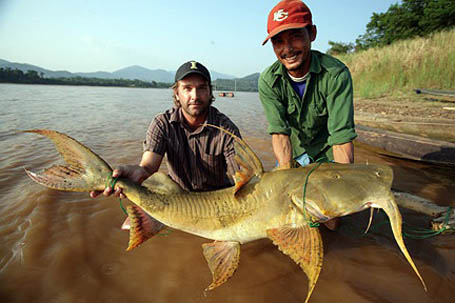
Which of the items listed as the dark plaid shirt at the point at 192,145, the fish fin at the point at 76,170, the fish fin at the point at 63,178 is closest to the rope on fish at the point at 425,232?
the dark plaid shirt at the point at 192,145

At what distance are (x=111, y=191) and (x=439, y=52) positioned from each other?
568 inches

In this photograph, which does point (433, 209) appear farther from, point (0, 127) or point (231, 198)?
point (0, 127)

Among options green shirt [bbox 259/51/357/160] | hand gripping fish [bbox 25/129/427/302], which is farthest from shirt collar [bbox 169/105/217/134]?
hand gripping fish [bbox 25/129/427/302]

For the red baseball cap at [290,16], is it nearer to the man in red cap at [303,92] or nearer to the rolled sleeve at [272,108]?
the man in red cap at [303,92]

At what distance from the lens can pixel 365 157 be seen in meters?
5.54

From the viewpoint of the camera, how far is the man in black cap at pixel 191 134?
2.64 m

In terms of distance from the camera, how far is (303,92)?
2818 mm

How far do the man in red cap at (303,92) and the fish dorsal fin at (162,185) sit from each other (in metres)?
1.05

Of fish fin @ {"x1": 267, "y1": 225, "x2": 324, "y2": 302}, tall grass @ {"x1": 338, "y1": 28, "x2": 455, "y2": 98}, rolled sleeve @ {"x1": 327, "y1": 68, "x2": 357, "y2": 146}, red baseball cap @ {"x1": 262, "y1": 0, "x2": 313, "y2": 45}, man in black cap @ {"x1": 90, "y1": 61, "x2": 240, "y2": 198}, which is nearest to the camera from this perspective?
fish fin @ {"x1": 267, "y1": 225, "x2": 324, "y2": 302}

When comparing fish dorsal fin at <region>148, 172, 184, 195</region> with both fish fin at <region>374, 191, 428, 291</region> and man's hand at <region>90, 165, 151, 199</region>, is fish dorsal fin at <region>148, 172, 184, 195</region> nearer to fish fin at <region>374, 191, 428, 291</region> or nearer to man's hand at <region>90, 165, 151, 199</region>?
man's hand at <region>90, 165, 151, 199</region>

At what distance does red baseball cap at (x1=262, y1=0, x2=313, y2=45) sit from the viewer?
7.45 feet

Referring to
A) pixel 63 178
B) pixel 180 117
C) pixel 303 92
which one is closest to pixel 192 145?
pixel 180 117

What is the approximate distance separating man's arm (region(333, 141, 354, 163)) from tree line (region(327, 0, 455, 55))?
27701 millimetres

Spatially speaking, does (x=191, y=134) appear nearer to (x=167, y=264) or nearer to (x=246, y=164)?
(x=246, y=164)
